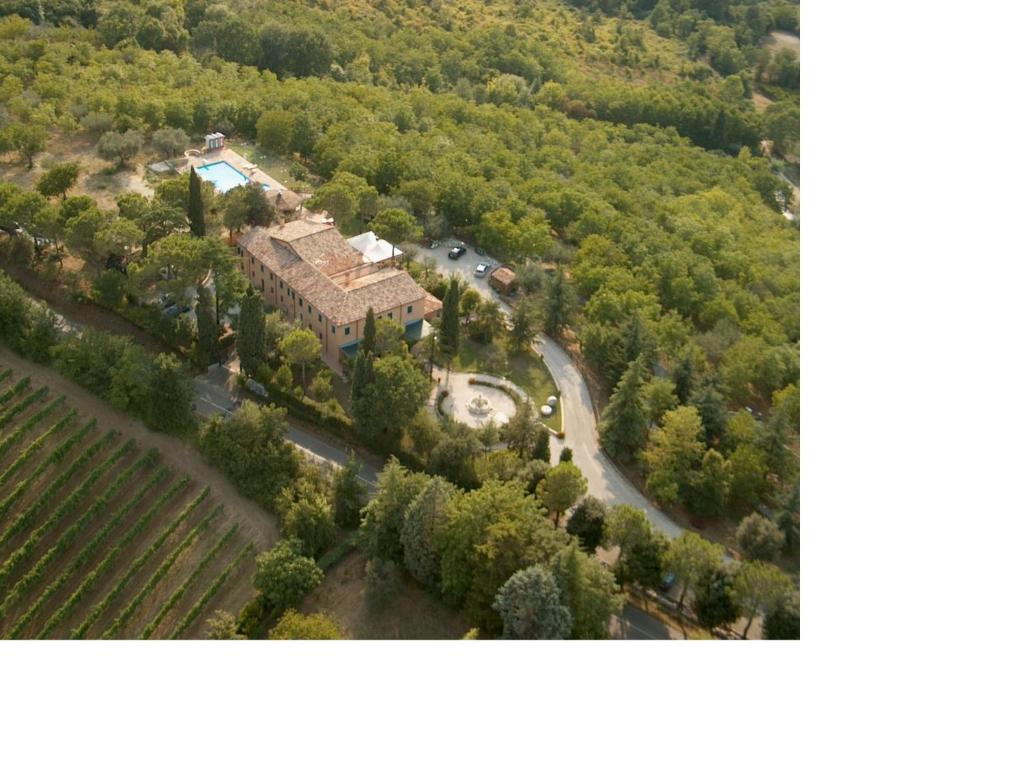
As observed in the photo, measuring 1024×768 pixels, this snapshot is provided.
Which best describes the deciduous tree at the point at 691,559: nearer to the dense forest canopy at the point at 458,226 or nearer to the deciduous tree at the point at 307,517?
the dense forest canopy at the point at 458,226

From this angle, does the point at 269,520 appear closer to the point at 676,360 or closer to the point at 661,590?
the point at 661,590

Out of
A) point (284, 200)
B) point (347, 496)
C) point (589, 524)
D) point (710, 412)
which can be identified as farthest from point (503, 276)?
point (589, 524)

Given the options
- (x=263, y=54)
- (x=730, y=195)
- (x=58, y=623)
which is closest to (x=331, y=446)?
(x=58, y=623)

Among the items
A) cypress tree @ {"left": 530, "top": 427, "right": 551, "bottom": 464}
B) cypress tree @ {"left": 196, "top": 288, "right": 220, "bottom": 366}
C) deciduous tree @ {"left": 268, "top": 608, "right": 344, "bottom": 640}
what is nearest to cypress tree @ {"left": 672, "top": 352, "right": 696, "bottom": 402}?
cypress tree @ {"left": 530, "top": 427, "right": 551, "bottom": 464}

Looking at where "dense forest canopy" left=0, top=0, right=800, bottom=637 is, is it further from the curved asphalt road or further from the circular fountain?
the circular fountain

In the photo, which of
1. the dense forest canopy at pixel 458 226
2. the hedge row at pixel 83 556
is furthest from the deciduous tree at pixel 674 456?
the hedge row at pixel 83 556

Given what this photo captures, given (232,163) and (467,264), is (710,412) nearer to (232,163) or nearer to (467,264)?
(467,264)
